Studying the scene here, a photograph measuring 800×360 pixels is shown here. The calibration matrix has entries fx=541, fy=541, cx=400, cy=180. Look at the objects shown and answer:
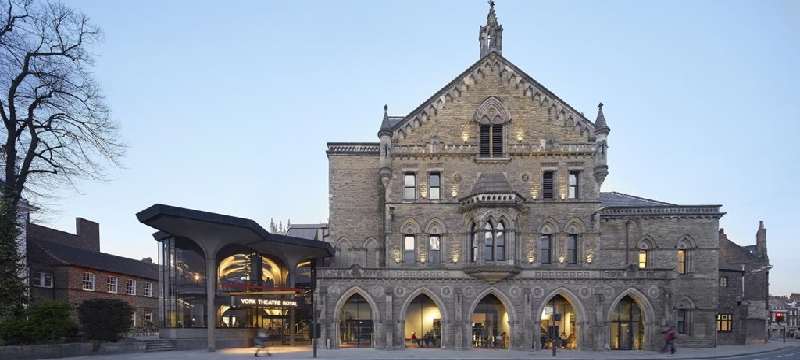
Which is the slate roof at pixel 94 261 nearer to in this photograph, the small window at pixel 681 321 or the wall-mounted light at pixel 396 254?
the wall-mounted light at pixel 396 254

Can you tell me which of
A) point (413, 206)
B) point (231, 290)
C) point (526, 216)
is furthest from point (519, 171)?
point (231, 290)

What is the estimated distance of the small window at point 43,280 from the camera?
42559 mm

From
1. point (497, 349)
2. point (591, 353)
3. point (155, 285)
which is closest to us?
point (591, 353)

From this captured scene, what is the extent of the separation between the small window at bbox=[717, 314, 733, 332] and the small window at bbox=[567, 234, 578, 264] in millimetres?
15936

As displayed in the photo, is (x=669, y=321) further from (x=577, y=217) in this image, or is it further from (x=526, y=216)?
(x=526, y=216)

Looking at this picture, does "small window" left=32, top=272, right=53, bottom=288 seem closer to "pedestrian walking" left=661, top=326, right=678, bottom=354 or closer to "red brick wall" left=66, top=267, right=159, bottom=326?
"red brick wall" left=66, top=267, right=159, bottom=326

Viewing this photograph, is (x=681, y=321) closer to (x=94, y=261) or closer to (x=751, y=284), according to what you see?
(x=751, y=284)

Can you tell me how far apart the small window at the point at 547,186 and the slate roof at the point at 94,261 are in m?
37.6

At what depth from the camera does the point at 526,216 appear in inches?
1470

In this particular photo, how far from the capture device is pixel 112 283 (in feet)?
162

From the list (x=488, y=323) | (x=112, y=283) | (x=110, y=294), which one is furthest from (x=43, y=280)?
(x=488, y=323)

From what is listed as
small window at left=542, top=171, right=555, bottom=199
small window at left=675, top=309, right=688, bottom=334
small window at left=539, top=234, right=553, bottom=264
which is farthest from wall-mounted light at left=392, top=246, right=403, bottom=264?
small window at left=675, top=309, right=688, bottom=334

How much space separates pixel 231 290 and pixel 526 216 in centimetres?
2103

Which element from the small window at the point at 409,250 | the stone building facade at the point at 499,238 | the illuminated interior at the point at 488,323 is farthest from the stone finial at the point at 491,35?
the illuminated interior at the point at 488,323
